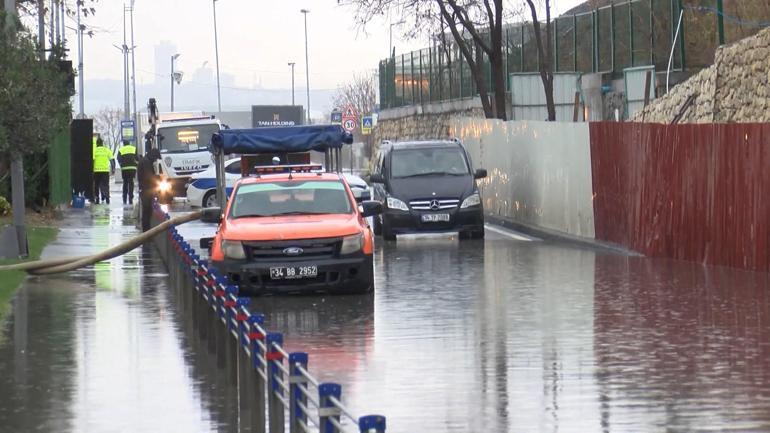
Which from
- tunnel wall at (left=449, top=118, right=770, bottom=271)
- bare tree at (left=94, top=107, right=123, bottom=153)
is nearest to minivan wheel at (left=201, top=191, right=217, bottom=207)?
tunnel wall at (left=449, top=118, right=770, bottom=271)

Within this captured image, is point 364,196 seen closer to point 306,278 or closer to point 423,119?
point 306,278

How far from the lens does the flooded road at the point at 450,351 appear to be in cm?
1166

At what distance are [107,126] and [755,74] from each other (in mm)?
167558

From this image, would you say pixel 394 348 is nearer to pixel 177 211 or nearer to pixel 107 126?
pixel 177 211

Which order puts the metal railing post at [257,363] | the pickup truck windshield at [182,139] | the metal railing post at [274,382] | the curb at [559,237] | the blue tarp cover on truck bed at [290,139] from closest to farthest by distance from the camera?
1. the metal railing post at [274,382]
2. the metal railing post at [257,363]
3. the curb at [559,237]
4. the blue tarp cover on truck bed at [290,139]
5. the pickup truck windshield at [182,139]

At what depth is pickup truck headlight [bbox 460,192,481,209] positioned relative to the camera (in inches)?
1225

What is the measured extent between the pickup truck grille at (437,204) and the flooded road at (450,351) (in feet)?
20.1

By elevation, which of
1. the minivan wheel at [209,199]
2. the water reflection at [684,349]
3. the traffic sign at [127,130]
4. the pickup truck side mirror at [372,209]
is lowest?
the water reflection at [684,349]

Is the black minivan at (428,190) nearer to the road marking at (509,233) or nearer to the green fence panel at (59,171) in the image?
the road marking at (509,233)

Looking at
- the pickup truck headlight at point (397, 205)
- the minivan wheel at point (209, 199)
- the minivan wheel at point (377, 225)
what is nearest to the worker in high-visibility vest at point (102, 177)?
the minivan wheel at point (209, 199)

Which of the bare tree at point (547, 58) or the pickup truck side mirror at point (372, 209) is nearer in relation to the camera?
the pickup truck side mirror at point (372, 209)

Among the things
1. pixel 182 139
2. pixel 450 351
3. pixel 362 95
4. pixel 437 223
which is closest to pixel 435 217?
pixel 437 223

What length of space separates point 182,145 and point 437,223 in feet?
83.9

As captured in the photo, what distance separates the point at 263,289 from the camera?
798 inches
